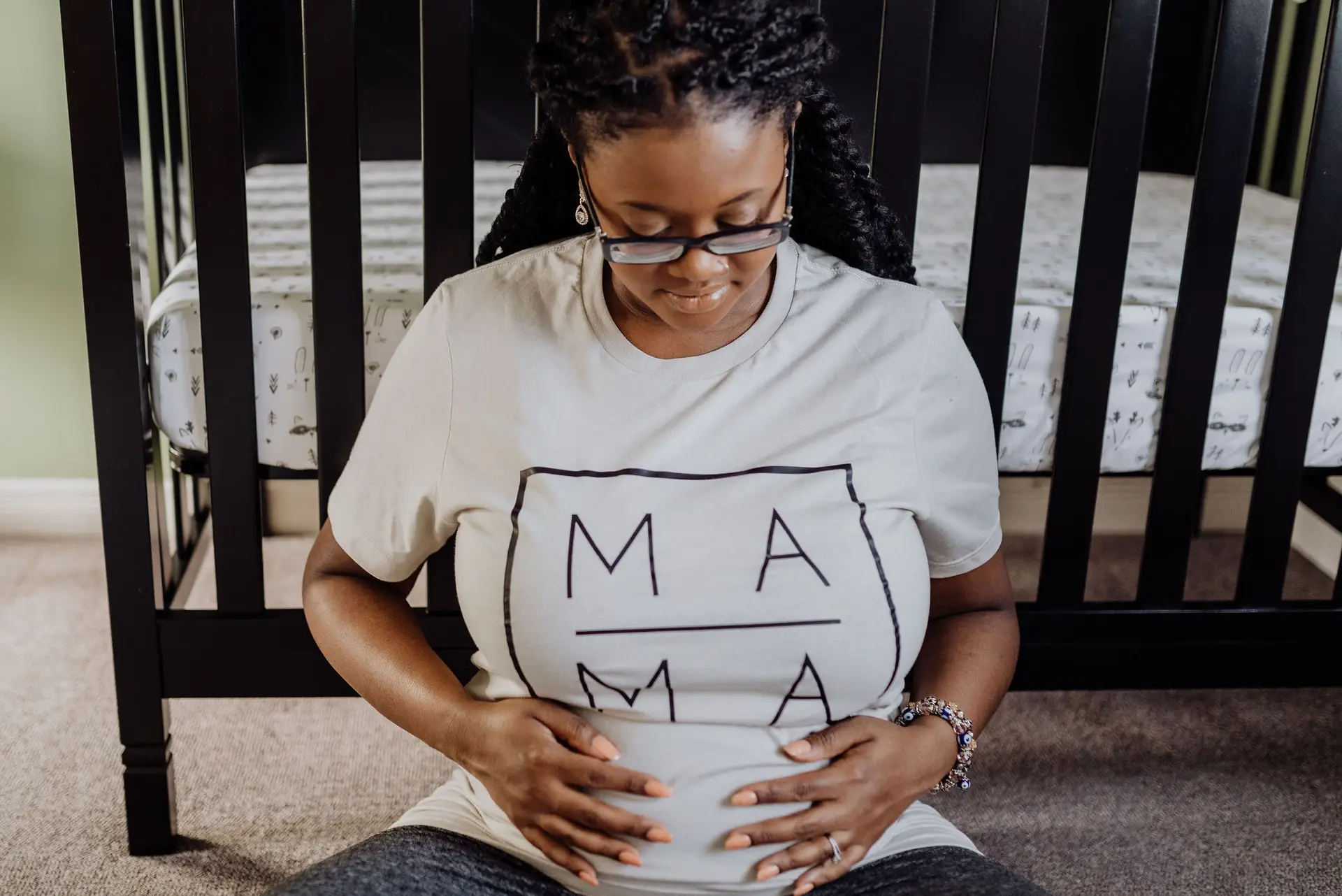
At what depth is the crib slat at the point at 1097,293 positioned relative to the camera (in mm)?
1253

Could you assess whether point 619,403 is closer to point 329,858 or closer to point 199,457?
point 329,858

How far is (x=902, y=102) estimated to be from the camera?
49.4 inches

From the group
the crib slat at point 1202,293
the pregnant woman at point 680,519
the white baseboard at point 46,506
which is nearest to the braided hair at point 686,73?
the pregnant woman at point 680,519

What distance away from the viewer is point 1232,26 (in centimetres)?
124

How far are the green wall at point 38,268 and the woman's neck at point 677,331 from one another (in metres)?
1.50

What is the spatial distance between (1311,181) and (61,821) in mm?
1623

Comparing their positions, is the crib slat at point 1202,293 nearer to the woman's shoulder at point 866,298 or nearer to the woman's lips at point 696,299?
the woman's shoulder at point 866,298

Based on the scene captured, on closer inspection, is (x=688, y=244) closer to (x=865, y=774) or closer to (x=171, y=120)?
(x=865, y=774)

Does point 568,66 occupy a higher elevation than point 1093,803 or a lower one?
higher

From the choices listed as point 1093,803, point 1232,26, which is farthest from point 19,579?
point 1232,26

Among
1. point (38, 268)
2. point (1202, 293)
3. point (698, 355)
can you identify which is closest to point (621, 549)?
point (698, 355)

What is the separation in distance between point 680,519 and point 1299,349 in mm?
835

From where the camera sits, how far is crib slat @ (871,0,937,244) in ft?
4.04

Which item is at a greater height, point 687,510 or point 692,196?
point 692,196
